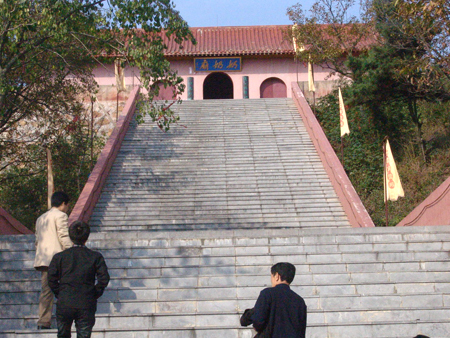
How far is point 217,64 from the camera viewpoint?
81.9 ft

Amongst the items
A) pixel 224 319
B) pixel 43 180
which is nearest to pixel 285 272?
pixel 224 319

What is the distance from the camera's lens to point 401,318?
252 inches

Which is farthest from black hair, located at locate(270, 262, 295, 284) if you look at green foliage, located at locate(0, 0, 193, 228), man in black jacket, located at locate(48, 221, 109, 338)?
green foliage, located at locate(0, 0, 193, 228)

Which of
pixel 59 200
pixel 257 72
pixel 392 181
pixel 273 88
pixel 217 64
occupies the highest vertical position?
pixel 217 64

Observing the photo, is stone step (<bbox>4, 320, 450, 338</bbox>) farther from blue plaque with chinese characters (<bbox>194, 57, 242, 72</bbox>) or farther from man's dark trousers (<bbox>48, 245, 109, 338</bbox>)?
blue plaque with chinese characters (<bbox>194, 57, 242, 72</bbox>)

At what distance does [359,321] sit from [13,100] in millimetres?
9496

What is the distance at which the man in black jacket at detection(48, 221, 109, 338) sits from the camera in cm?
433

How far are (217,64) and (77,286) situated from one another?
21.4 m

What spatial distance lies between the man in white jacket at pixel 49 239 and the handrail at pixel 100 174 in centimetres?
488

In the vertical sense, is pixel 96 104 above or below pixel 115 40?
above

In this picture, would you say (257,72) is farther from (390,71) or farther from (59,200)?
(59,200)

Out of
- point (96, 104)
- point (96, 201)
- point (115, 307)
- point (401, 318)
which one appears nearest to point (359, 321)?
point (401, 318)

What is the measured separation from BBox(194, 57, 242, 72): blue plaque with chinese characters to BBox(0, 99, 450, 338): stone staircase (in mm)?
11185

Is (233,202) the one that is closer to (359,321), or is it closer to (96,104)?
(359,321)
